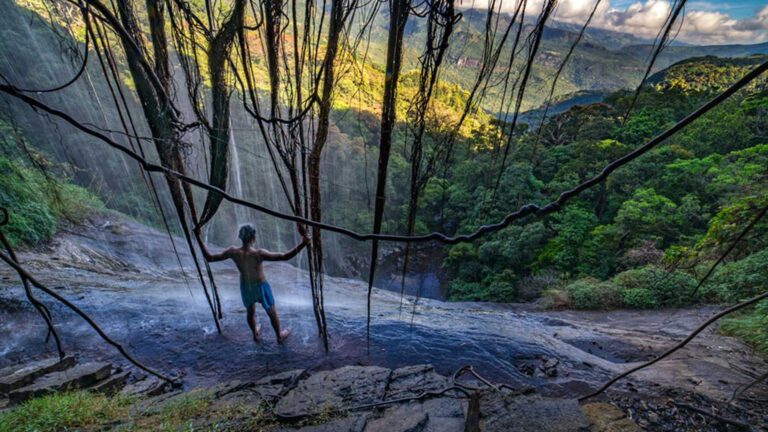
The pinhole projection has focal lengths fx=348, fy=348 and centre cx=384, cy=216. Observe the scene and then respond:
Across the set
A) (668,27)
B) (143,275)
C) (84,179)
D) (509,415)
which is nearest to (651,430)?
(509,415)

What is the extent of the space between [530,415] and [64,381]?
376 centimetres

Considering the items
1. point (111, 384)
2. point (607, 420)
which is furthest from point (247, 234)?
point (607, 420)

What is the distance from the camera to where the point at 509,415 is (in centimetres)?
203

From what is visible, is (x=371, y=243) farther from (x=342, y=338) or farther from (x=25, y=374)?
(x=25, y=374)

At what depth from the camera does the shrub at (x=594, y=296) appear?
8.84 m

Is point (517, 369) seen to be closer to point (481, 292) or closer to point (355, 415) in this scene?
point (355, 415)

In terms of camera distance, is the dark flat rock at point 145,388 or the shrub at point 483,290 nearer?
the dark flat rock at point 145,388

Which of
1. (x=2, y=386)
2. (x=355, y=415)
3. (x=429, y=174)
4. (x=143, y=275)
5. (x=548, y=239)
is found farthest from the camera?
(x=548, y=239)

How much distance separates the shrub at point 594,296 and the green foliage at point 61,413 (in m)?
9.66

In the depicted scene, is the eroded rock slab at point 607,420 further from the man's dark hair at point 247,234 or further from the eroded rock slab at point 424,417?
the man's dark hair at point 247,234

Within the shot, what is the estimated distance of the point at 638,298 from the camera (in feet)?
27.9

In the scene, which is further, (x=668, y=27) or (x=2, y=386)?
(x=2, y=386)

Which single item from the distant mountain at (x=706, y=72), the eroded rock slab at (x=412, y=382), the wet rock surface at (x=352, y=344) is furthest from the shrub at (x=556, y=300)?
the distant mountain at (x=706, y=72)

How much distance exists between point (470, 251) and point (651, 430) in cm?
1223
